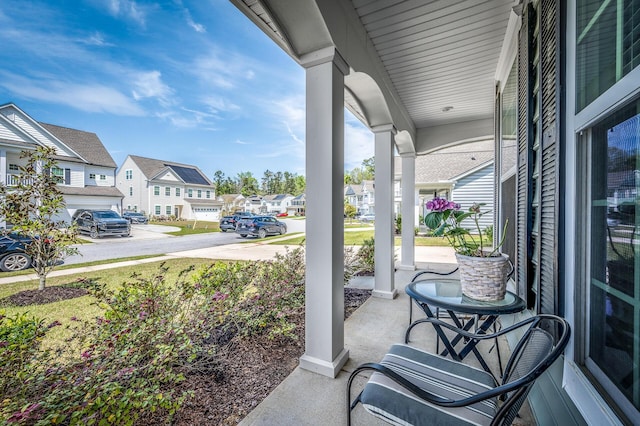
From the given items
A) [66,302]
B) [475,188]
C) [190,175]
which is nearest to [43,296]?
[66,302]

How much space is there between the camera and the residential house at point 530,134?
905 millimetres

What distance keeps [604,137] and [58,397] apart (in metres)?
2.50

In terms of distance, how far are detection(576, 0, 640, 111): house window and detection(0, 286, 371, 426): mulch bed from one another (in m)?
2.29

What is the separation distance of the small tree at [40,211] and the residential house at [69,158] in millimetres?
44

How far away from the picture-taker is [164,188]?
283 cm

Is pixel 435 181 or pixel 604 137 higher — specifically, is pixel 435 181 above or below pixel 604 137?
above

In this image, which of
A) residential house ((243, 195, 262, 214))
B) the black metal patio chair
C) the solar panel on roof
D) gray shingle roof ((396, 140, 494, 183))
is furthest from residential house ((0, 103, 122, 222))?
gray shingle roof ((396, 140, 494, 183))

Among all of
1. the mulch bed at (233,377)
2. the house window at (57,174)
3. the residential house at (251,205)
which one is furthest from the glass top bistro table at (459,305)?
the residential house at (251,205)

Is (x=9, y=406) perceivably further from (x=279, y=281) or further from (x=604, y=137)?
(x=604, y=137)

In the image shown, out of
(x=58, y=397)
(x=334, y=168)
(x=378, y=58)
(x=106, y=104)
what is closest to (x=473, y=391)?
(x=334, y=168)

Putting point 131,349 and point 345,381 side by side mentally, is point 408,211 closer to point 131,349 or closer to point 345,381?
point 345,381

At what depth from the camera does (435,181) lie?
11.8 metres

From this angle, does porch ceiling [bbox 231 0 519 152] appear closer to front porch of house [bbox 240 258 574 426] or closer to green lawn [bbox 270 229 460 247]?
front porch of house [bbox 240 258 574 426]

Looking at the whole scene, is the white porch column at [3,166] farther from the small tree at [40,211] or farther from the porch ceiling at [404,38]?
the porch ceiling at [404,38]
